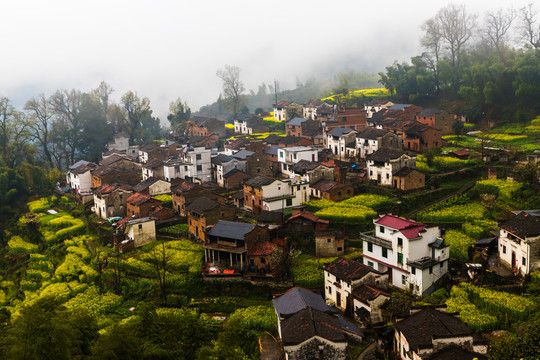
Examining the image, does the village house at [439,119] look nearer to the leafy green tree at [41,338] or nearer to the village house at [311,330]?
the village house at [311,330]

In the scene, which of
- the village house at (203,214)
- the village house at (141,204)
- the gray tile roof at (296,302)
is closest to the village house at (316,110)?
the village house at (141,204)

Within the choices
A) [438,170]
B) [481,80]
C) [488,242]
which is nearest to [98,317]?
[488,242]

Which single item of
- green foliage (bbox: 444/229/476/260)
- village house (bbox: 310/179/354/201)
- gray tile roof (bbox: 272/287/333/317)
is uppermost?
village house (bbox: 310/179/354/201)

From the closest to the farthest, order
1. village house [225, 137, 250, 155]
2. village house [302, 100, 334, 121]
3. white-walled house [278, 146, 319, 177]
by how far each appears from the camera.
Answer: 1. white-walled house [278, 146, 319, 177]
2. village house [225, 137, 250, 155]
3. village house [302, 100, 334, 121]

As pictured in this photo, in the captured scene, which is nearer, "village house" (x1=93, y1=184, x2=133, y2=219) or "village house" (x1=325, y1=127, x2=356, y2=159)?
"village house" (x1=93, y1=184, x2=133, y2=219)

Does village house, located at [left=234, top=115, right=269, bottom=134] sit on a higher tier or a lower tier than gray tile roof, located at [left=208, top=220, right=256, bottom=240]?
A: higher

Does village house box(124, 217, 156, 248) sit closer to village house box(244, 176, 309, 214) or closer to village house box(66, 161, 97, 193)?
village house box(244, 176, 309, 214)

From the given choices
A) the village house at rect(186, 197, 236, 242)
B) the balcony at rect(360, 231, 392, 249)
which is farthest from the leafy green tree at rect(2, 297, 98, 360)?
the balcony at rect(360, 231, 392, 249)

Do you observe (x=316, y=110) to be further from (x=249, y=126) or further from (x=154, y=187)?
(x=154, y=187)
